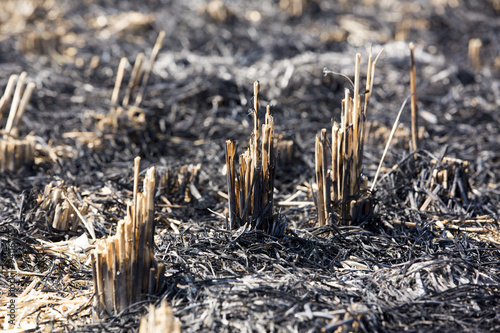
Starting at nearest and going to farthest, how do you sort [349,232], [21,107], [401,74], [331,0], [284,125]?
[349,232] → [21,107] → [284,125] → [401,74] → [331,0]

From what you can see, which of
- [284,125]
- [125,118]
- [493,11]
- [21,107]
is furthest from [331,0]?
[21,107]

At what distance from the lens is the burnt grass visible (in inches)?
82.4

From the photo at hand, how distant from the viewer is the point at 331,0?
906cm

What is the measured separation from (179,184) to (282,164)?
874 mm

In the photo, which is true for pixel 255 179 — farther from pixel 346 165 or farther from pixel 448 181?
pixel 448 181

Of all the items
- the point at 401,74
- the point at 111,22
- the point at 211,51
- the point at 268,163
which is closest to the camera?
the point at 268,163

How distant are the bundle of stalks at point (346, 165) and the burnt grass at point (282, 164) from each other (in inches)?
4.7

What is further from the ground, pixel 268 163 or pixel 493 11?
pixel 493 11

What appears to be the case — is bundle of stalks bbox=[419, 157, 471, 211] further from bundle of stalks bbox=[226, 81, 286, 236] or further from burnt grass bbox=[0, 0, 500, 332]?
bundle of stalks bbox=[226, 81, 286, 236]

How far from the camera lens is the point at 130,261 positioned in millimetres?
2025

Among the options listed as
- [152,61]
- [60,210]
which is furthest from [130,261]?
[152,61]

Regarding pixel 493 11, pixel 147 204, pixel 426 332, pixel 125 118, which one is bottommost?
pixel 426 332

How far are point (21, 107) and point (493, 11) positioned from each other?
7.52 meters

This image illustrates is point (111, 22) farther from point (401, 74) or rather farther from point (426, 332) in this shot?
point (426, 332)
